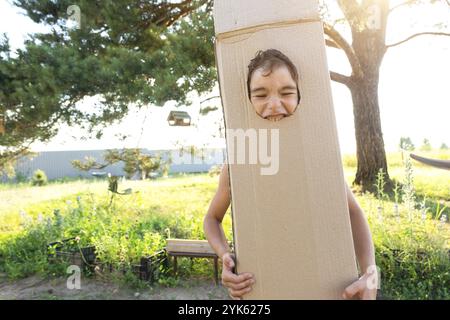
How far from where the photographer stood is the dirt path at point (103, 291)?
2.88 meters

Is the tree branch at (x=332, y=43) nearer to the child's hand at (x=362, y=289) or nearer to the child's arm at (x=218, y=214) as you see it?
the child's arm at (x=218, y=214)

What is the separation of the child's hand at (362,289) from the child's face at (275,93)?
35cm

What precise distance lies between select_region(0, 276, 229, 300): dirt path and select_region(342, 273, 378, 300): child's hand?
2204 millimetres

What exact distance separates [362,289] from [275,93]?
42 cm

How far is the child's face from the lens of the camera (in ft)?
2.29

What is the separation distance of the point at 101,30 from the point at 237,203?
4.29m

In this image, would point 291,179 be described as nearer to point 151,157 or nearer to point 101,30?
point 151,157

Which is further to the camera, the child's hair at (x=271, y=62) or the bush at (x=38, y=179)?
the bush at (x=38, y=179)

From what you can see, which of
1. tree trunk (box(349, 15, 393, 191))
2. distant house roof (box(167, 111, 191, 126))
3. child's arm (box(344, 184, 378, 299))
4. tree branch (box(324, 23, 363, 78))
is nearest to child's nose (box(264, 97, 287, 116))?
child's arm (box(344, 184, 378, 299))

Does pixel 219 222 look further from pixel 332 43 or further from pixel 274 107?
pixel 332 43

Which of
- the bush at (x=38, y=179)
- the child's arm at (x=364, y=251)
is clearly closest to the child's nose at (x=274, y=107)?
the child's arm at (x=364, y=251)

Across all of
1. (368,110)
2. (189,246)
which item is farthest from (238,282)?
(368,110)

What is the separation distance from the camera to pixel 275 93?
71 cm

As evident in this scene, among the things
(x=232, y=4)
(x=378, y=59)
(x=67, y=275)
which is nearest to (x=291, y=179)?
(x=232, y=4)
